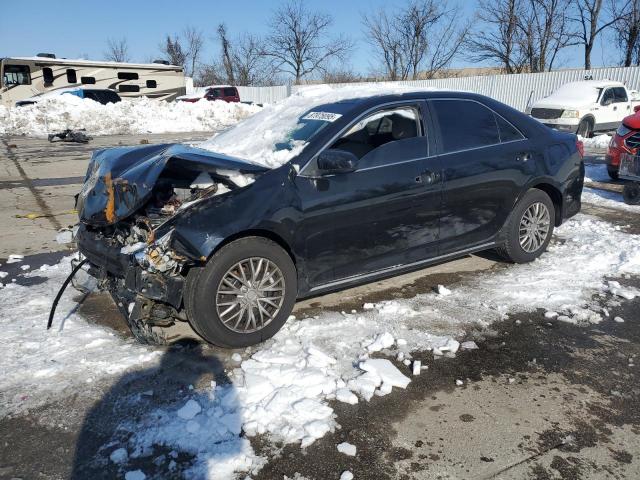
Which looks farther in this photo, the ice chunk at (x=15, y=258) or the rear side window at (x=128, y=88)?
the rear side window at (x=128, y=88)

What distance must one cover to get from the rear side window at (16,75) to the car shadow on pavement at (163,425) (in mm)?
28188

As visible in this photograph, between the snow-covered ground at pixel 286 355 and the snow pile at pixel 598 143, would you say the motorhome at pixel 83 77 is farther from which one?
the snow-covered ground at pixel 286 355

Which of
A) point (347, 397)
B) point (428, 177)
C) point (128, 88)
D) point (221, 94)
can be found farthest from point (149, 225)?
point (128, 88)

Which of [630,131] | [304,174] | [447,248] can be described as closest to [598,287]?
[447,248]

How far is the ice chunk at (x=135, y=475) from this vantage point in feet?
7.84

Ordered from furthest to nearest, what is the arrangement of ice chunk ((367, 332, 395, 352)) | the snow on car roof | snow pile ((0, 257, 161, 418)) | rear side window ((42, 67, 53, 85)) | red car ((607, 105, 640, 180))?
rear side window ((42, 67, 53, 85))
red car ((607, 105, 640, 180))
the snow on car roof
ice chunk ((367, 332, 395, 352))
snow pile ((0, 257, 161, 418))

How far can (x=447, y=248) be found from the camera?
4.50m

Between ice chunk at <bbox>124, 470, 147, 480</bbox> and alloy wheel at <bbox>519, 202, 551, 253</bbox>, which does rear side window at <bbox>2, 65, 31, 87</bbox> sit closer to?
alloy wheel at <bbox>519, 202, 551, 253</bbox>

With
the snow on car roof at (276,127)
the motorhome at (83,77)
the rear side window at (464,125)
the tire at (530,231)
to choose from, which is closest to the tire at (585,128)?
the tire at (530,231)

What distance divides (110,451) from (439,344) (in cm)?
222

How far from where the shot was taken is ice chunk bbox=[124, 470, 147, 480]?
239 cm

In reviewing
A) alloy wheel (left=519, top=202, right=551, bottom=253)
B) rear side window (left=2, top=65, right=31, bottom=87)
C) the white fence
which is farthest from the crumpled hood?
rear side window (left=2, top=65, right=31, bottom=87)

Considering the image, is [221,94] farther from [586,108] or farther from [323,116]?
[323,116]

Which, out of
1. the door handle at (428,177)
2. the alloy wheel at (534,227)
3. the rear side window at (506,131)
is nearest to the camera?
the door handle at (428,177)
